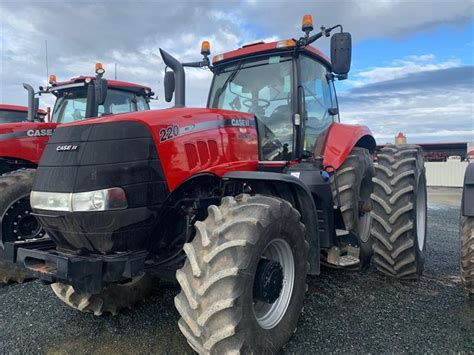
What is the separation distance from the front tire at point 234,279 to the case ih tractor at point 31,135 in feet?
3.70

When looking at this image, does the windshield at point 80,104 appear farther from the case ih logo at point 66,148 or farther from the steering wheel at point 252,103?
the case ih logo at point 66,148

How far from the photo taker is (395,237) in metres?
4.13

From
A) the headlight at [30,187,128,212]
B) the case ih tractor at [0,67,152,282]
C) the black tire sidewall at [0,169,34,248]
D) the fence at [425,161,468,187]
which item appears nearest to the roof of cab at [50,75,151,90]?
the case ih tractor at [0,67,152,282]

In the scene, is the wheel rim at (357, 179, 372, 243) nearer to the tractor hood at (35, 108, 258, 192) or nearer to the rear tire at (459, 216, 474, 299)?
the rear tire at (459, 216, 474, 299)

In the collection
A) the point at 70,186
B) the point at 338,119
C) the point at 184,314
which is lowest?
the point at 184,314

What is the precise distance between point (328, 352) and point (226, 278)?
111 cm

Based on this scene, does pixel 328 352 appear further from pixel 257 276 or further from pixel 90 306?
pixel 90 306

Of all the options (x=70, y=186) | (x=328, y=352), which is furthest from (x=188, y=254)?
(x=328, y=352)

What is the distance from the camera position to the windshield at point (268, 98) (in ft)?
12.8

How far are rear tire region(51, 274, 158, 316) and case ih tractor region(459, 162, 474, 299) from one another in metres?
2.94

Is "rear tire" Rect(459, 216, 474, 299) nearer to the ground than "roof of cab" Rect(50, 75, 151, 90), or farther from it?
nearer to the ground

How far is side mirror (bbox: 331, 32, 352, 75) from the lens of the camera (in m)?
3.58

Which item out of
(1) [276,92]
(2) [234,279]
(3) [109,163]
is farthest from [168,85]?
(2) [234,279]

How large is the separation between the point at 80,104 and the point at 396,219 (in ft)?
16.2
